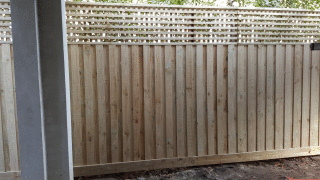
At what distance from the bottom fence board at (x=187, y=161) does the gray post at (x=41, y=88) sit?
177cm

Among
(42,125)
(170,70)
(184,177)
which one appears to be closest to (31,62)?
(42,125)

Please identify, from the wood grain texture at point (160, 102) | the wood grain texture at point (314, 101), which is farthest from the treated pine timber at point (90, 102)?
the wood grain texture at point (314, 101)

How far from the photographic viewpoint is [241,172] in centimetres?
378

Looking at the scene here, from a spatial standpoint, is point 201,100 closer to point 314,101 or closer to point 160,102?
point 160,102

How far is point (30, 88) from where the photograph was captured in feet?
5.78

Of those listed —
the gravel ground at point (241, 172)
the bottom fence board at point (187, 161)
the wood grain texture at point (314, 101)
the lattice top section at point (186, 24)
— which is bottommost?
the gravel ground at point (241, 172)

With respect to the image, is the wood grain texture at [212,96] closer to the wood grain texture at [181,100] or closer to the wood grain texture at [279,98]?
the wood grain texture at [181,100]

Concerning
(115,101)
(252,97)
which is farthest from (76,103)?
(252,97)

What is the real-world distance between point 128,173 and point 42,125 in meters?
2.19

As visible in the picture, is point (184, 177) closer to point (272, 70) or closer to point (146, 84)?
point (146, 84)

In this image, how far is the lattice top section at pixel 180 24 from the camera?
11.5 ft

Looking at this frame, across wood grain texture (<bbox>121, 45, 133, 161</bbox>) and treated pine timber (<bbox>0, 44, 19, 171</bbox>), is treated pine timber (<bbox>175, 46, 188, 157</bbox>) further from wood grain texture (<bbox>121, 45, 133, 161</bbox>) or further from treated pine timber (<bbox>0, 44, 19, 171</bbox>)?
treated pine timber (<bbox>0, 44, 19, 171</bbox>)

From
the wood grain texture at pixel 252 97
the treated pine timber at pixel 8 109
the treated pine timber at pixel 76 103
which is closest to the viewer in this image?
the treated pine timber at pixel 8 109

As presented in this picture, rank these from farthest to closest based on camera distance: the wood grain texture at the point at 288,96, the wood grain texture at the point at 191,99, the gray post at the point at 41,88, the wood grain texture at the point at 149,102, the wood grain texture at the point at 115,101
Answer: the wood grain texture at the point at 288,96, the wood grain texture at the point at 191,99, the wood grain texture at the point at 149,102, the wood grain texture at the point at 115,101, the gray post at the point at 41,88
